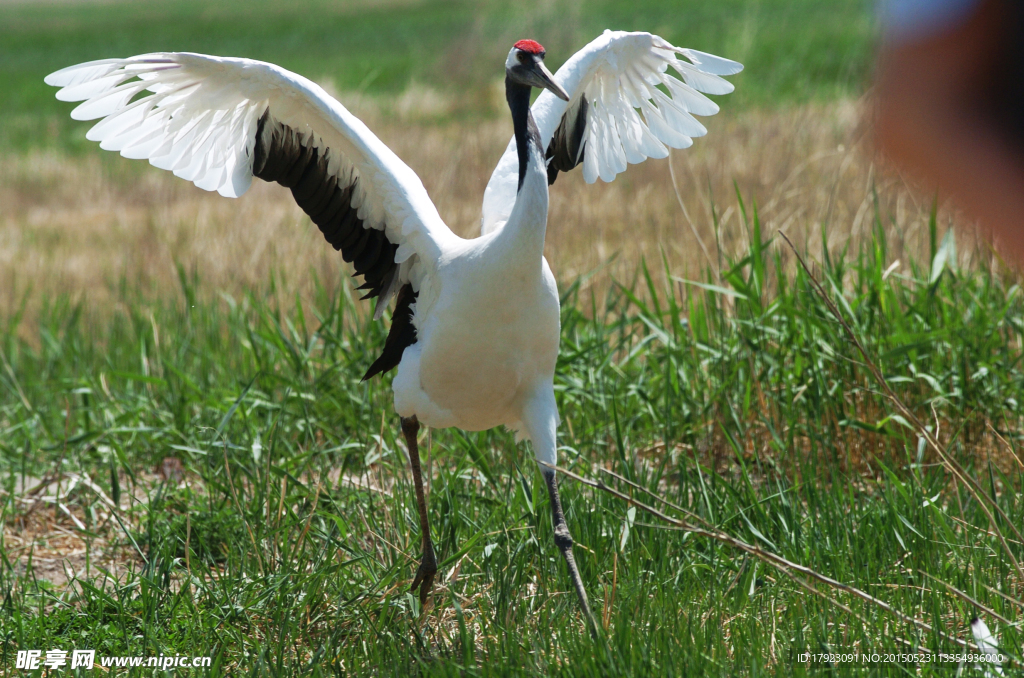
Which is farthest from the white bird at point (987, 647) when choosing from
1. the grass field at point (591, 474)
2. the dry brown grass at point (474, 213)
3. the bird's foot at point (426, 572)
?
the dry brown grass at point (474, 213)

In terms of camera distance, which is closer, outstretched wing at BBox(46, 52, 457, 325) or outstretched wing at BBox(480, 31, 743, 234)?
outstretched wing at BBox(46, 52, 457, 325)

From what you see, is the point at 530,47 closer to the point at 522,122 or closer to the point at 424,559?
the point at 522,122

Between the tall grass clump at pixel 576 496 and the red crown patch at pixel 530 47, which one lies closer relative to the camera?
the tall grass clump at pixel 576 496

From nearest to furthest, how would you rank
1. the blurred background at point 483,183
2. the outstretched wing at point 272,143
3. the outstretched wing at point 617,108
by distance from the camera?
the outstretched wing at point 272,143 → the outstretched wing at point 617,108 → the blurred background at point 483,183

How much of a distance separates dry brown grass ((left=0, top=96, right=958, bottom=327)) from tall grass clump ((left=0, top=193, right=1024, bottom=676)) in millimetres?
552

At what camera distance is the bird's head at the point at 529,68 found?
2.96 m

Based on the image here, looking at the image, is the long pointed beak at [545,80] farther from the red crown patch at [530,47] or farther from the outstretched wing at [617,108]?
the outstretched wing at [617,108]

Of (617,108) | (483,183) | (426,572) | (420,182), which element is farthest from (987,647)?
(483,183)

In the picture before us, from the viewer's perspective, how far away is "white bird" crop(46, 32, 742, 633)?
118 inches

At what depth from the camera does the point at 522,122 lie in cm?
303

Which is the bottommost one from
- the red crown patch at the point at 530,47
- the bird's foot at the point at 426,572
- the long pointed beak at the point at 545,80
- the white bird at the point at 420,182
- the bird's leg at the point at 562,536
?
the bird's foot at the point at 426,572

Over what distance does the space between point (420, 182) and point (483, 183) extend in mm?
5691

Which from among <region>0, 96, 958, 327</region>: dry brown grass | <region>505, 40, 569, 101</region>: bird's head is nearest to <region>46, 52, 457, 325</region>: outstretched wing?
<region>505, 40, 569, 101</region>: bird's head

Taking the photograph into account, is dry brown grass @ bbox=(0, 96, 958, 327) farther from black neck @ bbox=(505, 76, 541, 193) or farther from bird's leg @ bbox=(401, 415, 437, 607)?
bird's leg @ bbox=(401, 415, 437, 607)
